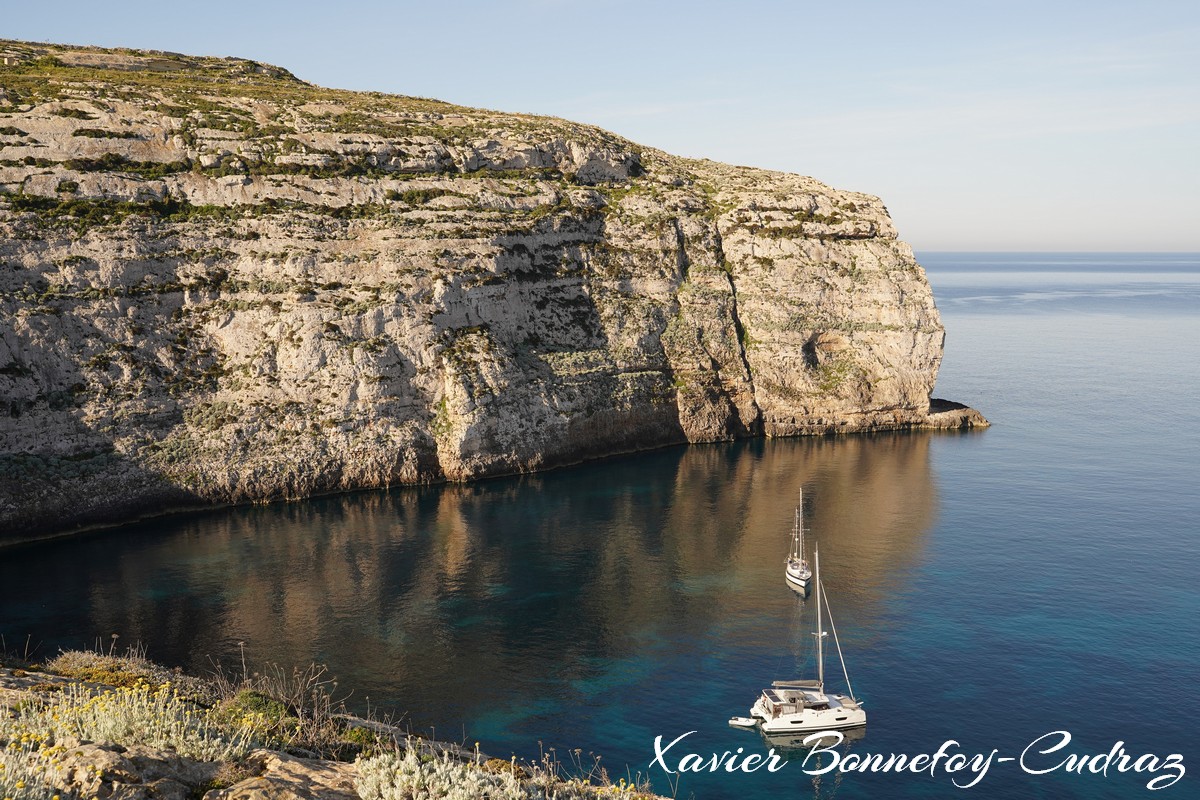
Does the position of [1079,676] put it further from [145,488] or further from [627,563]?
[145,488]

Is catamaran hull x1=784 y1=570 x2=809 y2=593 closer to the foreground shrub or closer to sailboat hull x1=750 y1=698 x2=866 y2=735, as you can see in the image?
sailboat hull x1=750 y1=698 x2=866 y2=735

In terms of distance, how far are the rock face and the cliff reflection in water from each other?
7.45 meters

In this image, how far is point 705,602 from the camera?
213ft

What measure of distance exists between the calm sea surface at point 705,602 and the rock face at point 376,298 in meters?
7.38

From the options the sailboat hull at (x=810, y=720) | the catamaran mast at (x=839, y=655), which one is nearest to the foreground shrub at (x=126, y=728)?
the sailboat hull at (x=810, y=720)

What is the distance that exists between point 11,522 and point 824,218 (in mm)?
107992

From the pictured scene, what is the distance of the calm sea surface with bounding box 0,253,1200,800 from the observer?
157 feet

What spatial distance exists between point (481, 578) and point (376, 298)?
41.4 metres

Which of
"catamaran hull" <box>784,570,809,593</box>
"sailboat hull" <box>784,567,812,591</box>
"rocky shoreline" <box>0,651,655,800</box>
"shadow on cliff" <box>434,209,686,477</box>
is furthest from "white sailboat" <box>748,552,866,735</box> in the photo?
"shadow on cliff" <box>434,209,686,477</box>

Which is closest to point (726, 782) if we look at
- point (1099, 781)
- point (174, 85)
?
point (1099, 781)

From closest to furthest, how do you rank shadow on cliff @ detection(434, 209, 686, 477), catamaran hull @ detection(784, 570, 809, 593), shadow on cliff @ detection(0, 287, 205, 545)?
catamaran hull @ detection(784, 570, 809, 593) < shadow on cliff @ detection(0, 287, 205, 545) < shadow on cliff @ detection(434, 209, 686, 477)

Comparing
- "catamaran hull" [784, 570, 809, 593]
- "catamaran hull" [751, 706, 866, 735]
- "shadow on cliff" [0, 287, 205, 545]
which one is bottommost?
"catamaran hull" [751, 706, 866, 735]

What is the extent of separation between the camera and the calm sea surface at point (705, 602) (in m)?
48.0

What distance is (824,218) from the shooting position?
431 feet
